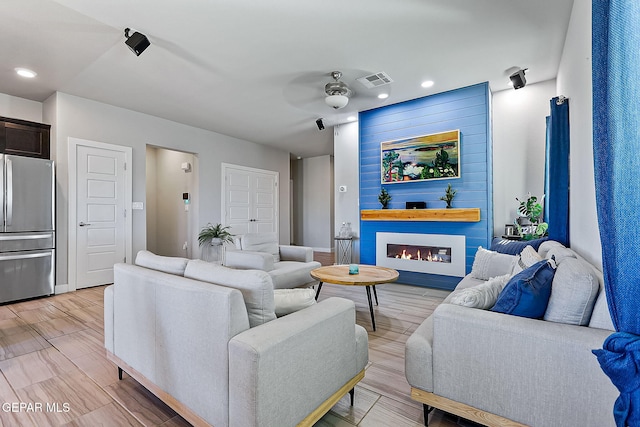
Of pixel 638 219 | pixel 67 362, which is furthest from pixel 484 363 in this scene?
pixel 67 362

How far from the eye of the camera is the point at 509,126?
162 inches

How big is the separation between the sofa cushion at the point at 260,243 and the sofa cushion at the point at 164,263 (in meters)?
2.07

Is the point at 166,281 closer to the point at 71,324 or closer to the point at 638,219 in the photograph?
the point at 638,219

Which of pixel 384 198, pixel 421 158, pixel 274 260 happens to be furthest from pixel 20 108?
pixel 421 158

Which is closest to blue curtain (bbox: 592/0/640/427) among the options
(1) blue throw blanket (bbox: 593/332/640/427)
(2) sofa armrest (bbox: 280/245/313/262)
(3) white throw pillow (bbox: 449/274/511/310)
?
(1) blue throw blanket (bbox: 593/332/640/427)

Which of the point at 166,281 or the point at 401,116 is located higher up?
the point at 401,116

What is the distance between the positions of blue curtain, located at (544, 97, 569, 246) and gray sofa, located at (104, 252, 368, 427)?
240 centimetres

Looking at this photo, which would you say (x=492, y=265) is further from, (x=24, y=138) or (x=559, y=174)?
(x=24, y=138)

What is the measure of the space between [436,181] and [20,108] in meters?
6.16

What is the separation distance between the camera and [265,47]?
2996mm

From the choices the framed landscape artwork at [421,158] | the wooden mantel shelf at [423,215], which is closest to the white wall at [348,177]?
the wooden mantel shelf at [423,215]

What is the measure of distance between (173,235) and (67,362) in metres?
4.52

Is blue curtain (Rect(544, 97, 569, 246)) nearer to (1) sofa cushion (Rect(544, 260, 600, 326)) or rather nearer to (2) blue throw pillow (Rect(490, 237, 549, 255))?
(2) blue throw pillow (Rect(490, 237, 549, 255))

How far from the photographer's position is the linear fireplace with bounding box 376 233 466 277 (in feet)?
13.4
